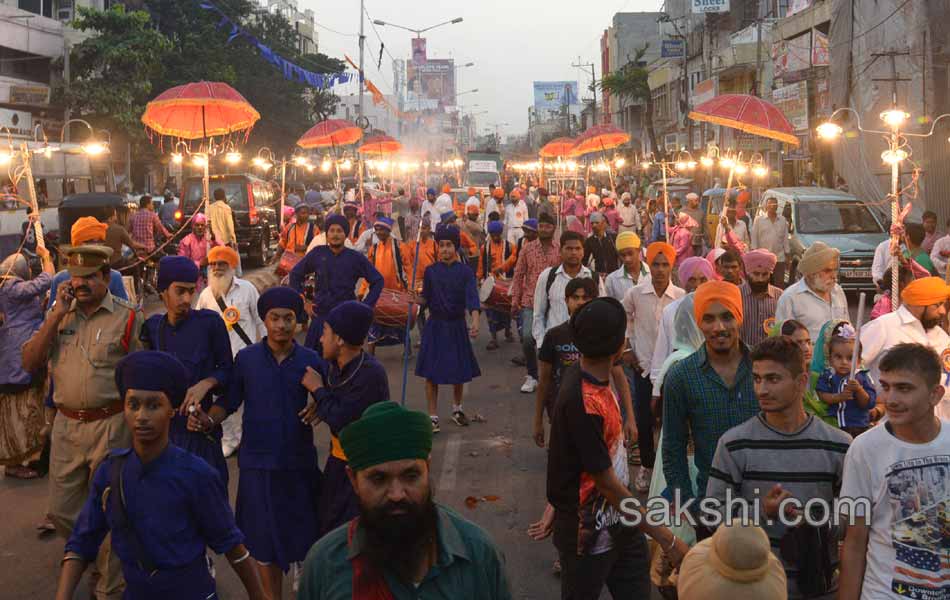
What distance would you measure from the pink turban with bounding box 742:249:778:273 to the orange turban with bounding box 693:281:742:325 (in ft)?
7.42

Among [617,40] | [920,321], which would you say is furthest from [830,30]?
[617,40]

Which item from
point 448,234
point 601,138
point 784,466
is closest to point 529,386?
point 448,234

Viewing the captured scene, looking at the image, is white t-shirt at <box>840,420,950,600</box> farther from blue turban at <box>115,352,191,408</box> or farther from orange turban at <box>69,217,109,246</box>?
orange turban at <box>69,217,109,246</box>

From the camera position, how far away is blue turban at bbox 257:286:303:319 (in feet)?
18.3

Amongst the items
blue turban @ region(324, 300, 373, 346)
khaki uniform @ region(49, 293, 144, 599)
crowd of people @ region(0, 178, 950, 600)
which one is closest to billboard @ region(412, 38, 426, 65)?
crowd of people @ region(0, 178, 950, 600)

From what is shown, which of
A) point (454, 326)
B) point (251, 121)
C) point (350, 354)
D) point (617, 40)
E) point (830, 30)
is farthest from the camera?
point (617, 40)

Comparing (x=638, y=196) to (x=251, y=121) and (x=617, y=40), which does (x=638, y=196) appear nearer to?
(x=251, y=121)

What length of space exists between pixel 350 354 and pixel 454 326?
15.0 feet

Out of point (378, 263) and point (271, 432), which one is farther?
point (378, 263)

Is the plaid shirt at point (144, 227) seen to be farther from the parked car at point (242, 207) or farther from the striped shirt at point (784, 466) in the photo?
the striped shirt at point (784, 466)

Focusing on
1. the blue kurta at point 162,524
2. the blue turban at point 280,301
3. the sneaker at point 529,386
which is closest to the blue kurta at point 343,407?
the blue turban at point 280,301

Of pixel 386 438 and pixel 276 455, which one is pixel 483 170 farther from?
pixel 386 438

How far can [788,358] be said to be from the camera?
12.8 ft

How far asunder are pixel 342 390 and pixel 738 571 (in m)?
3.14
